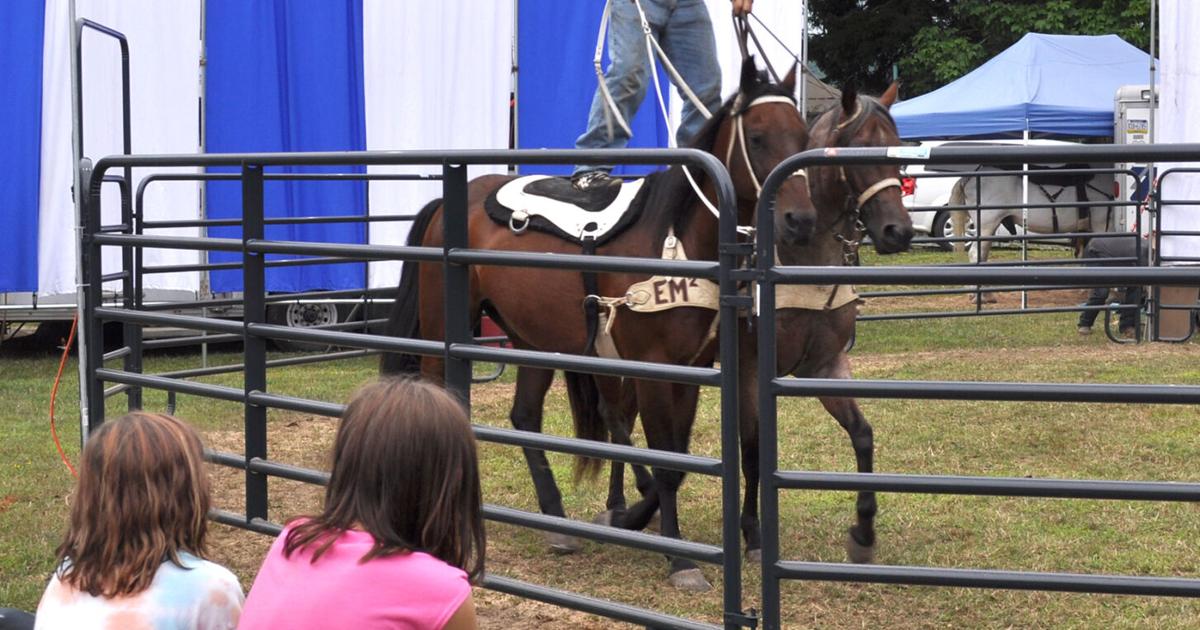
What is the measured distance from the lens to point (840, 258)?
5875mm

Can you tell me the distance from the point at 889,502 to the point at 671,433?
1660 mm

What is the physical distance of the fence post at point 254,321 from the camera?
16.5ft

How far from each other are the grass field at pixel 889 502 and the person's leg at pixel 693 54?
72.7 inches

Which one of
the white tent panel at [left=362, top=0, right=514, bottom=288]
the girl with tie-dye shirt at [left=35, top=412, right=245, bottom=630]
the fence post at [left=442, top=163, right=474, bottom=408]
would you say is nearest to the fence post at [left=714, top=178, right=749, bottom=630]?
the fence post at [left=442, top=163, right=474, bottom=408]

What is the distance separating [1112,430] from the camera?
7.99 m

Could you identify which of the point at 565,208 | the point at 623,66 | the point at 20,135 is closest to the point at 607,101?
the point at 623,66

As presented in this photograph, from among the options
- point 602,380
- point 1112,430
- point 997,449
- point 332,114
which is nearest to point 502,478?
point 602,380

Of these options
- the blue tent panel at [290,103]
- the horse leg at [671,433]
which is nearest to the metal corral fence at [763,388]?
the horse leg at [671,433]

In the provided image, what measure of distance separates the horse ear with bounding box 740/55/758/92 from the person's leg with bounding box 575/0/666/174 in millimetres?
1176

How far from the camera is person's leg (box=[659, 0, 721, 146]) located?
6.39 meters

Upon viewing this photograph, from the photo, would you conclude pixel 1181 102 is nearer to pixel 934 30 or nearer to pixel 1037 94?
pixel 1037 94

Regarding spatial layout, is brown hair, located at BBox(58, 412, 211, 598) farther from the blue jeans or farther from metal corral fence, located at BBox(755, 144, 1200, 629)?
the blue jeans

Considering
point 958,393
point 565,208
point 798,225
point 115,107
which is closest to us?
point 958,393

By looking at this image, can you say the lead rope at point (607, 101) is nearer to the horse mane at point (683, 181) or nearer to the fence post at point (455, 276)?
the horse mane at point (683, 181)
